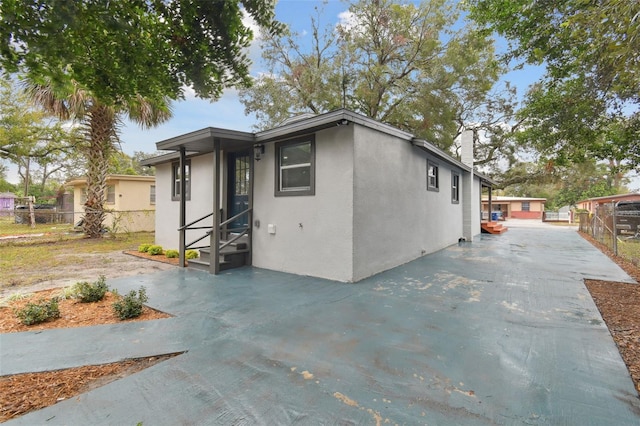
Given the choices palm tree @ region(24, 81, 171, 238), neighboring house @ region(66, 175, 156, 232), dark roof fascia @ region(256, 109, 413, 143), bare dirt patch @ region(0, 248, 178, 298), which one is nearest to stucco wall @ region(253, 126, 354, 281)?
dark roof fascia @ region(256, 109, 413, 143)

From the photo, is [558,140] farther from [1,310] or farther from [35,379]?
[1,310]

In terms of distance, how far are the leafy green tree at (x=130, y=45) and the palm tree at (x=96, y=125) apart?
25.8ft

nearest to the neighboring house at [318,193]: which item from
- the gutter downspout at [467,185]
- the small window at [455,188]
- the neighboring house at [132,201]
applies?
the small window at [455,188]

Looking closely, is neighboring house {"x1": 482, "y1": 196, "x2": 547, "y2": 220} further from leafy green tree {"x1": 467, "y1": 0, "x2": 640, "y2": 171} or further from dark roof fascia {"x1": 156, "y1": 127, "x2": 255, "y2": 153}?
dark roof fascia {"x1": 156, "y1": 127, "x2": 255, "y2": 153}

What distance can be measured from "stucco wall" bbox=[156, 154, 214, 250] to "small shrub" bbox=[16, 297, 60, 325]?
4.68 metres

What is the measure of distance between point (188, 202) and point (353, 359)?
766 centimetres

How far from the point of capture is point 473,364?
2631 mm

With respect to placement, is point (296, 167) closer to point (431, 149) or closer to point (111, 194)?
point (431, 149)

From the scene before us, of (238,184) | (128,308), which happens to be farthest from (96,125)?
(128,308)

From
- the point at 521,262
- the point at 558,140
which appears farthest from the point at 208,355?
the point at 558,140

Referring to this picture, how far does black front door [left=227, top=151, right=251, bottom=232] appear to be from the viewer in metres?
7.52

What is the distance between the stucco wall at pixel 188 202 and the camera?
8266 mm

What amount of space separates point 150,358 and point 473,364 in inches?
114

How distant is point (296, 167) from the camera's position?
20.4 ft
